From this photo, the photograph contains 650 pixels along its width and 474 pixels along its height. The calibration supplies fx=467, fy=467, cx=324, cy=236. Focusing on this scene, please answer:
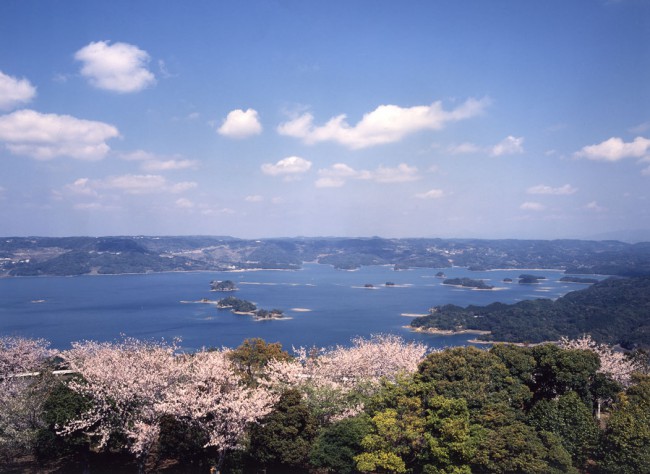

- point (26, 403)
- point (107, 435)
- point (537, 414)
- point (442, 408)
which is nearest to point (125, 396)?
point (107, 435)

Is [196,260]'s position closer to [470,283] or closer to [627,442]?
[470,283]

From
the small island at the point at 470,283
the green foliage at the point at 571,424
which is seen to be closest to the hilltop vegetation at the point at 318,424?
the green foliage at the point at 571,424

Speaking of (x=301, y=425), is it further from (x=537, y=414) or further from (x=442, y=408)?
(x=537, y=414)

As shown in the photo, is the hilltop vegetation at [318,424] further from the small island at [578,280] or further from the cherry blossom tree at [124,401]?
the small island at [578,280]

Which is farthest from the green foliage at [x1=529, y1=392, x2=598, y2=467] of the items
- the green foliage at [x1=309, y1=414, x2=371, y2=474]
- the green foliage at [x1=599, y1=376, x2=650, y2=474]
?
the green foliage at [x1=309, y1=414, x2=371, y2=474]

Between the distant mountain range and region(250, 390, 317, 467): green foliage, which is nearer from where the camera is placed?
region(250, 390, 317, 467): green foliage

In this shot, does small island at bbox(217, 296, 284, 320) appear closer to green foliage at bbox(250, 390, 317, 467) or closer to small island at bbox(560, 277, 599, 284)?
green foliage at bbox(250, 390, 317, 467)
